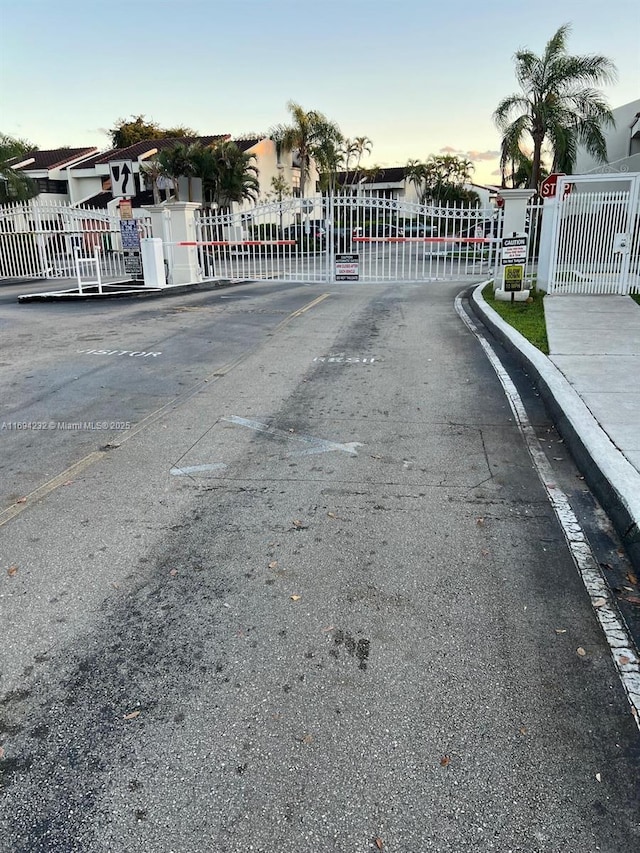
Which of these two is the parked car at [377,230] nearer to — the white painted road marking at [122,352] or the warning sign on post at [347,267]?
the warning sign on post at [347,267]

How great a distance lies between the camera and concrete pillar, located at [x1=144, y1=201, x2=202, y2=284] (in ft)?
65.0

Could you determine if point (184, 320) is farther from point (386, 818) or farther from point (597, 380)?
point (386, 818)

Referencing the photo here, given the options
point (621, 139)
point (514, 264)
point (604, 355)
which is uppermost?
point (621, 139)

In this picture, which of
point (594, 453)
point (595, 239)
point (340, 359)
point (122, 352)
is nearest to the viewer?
point (594, 453)

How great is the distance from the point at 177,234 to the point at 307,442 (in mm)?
15978

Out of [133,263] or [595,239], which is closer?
[595,239]

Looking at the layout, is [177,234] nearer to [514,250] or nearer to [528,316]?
[514,250]

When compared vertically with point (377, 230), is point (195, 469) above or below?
below

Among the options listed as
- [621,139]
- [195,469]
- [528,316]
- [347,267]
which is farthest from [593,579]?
[621,139]

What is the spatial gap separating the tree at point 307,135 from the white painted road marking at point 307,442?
5179cm

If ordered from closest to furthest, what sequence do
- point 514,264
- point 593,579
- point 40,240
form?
point 593,579 < point 514,264 < point 40,240

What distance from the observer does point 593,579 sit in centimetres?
369

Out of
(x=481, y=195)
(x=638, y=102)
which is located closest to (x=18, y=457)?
(x=638, y=102)

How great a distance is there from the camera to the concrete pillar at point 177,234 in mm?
19797
